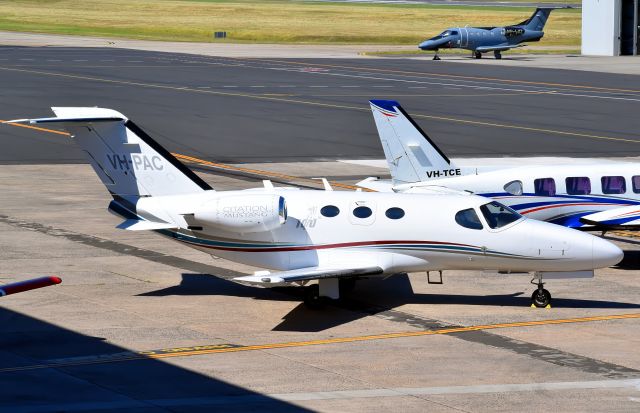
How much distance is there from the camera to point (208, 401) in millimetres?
21969

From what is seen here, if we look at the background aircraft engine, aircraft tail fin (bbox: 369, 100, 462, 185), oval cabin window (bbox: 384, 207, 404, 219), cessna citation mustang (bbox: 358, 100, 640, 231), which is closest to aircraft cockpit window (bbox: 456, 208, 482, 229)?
oval cabin window (bbox: 384, 207, 404, 219)

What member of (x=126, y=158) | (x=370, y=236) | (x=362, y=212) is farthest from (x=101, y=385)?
(x=126, y=158)

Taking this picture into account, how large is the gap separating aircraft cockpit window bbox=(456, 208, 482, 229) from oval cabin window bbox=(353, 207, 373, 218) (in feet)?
6.81

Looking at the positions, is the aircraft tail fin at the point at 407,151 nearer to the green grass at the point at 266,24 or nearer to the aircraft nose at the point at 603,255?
the aircraft nose at the point at 603,255

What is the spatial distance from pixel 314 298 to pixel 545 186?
9.09 metres

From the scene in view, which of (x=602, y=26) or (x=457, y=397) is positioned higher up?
(x=602, y=26)

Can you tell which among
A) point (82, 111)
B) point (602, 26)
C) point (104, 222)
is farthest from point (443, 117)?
point (602, 26)

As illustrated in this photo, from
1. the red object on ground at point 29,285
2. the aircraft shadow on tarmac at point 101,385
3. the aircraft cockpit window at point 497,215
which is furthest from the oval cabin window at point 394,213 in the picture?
the red object on ground at point 29,285

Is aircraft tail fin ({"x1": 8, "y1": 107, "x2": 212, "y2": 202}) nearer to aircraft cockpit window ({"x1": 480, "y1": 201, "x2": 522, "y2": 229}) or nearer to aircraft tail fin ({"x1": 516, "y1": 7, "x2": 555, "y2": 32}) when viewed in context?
aircraft cockpit window ({"x1": 480, "y1": 201, "x2": 522, "y2": 229})

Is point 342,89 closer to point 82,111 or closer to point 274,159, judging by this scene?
point 274,159

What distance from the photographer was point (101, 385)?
2294cm

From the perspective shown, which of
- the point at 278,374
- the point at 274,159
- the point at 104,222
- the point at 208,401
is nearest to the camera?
the point at 208,401

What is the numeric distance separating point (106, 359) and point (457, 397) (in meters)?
7.06

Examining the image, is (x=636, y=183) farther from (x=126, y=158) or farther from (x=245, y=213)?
(x=126, y=158)
